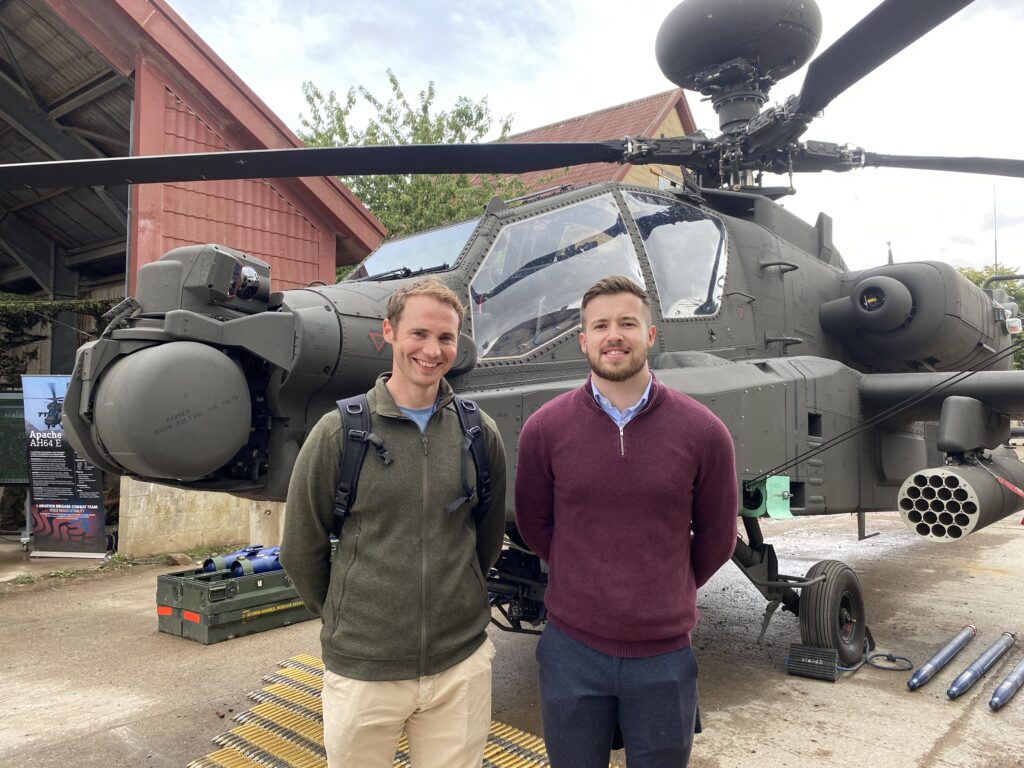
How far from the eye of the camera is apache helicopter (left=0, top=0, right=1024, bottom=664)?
3172 millimetres

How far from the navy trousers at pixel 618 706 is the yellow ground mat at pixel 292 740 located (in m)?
1.52

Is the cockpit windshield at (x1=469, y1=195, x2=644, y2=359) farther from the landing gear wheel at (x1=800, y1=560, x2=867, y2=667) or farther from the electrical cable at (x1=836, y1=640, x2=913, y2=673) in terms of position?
the electrical cable at (x1=836, y1=640, x2=913, y2=673)

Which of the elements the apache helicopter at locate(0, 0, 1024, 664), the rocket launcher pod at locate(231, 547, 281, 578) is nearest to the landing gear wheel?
the apache helicopter at locate(0, 0, 1024, 664)

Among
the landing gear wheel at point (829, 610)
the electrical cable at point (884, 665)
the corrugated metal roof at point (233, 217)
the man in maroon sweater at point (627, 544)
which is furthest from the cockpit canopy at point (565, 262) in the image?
the corrugated metal roof at point (233, 217)

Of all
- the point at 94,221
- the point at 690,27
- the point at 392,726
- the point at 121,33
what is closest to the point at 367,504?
the point at 392,726

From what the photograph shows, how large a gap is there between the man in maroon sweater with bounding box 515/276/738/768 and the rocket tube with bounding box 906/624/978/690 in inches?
133

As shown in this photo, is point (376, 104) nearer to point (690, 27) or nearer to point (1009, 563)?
point (690, 27)

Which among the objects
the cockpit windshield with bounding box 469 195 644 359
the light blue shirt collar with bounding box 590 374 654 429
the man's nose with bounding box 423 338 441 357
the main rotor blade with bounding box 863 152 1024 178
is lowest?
the light blue shirt collar with bounding box 590 374 654 429

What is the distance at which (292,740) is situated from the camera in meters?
3.78

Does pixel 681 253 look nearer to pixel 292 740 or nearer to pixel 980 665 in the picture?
pixel 980 665

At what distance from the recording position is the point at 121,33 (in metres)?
8.77

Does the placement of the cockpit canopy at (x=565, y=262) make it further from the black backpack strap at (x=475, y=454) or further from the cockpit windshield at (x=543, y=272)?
the black backpack strap at (x=475, y=454)

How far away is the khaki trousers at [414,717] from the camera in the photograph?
1956 mm

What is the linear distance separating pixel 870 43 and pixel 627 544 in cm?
313
